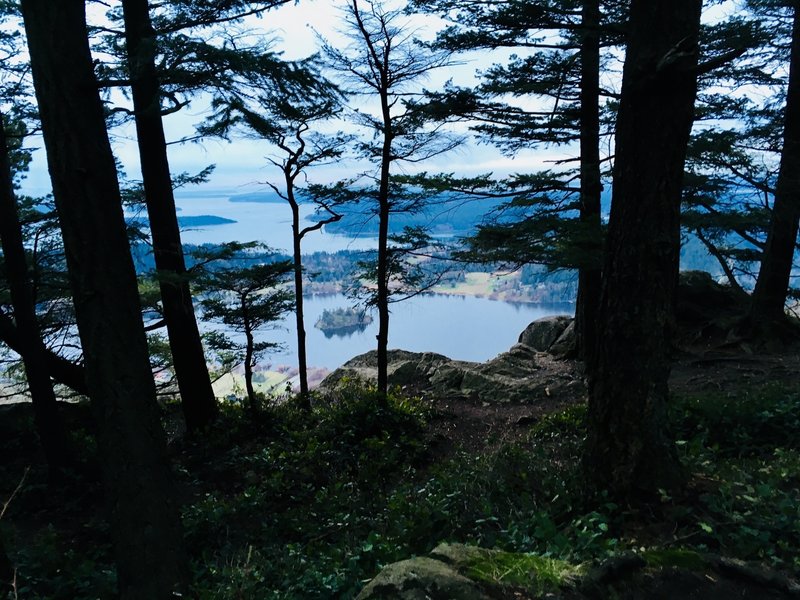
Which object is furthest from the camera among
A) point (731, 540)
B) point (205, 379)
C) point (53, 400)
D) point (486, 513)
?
point (205, 379)

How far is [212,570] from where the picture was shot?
4.39m

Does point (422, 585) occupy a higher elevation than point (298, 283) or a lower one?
lower

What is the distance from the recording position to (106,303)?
4.32m

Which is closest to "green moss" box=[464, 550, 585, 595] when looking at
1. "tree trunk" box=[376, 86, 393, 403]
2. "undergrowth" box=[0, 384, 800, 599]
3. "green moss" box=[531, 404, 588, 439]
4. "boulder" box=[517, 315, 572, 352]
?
"undergrowth" box=[0, 384, 800, 599]

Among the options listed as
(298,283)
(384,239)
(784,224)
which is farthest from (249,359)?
(784,224)

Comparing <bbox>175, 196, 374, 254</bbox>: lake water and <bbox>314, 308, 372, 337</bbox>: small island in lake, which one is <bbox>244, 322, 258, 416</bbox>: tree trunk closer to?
<bbox>175, 196, 374, 254</bbox>: lake water

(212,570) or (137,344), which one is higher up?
(137,344)

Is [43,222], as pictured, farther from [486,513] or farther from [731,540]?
[731,540]

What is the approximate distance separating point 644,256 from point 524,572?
7.79 ft

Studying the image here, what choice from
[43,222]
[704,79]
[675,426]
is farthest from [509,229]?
[43,222]

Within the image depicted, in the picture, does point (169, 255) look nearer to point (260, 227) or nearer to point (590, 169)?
point (590, 169)

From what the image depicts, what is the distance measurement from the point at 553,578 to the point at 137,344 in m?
3.56

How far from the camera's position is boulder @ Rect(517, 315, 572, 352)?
14961mm

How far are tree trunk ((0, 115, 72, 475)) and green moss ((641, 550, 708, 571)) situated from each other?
7479mm
